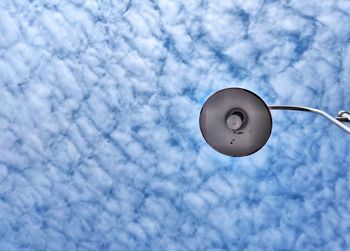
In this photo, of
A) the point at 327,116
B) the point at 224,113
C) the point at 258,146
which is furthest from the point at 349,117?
the point at 224,113

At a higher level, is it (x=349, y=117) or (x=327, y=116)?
(x=349, y=117)

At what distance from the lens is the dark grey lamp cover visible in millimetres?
6430

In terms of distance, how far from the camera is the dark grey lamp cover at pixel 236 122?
6430 millimetres

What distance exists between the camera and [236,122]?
21.3 ft

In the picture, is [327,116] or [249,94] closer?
[327,116]

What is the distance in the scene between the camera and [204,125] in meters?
6.64

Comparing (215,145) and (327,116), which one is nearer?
(327,116)

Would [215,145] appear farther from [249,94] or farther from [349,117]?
[349,117]

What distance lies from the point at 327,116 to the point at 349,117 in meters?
0.68

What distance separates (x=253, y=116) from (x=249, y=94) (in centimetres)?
36

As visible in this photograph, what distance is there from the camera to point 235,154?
6.50 metres

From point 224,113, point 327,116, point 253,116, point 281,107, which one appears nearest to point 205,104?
point 224,113

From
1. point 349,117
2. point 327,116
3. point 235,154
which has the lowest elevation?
point 235,154

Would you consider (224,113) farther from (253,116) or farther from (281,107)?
(281,107)
